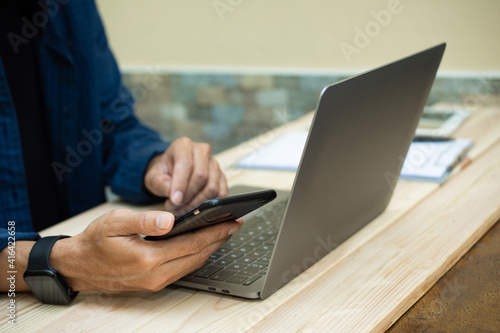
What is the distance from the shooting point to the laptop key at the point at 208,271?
0.69 meters

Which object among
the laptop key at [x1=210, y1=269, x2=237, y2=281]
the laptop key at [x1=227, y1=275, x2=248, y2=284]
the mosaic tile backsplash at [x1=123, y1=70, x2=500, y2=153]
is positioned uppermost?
the laptop key at [x1=227, y1=275, x2=248, y2=284]

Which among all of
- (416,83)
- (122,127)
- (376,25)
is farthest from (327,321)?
(376,25)

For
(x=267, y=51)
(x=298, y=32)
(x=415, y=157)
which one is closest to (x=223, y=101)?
(x=267, y=51)

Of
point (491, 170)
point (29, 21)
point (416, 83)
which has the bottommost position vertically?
point (491, 170)

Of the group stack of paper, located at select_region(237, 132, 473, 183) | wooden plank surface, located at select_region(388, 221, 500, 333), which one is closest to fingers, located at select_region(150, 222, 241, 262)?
wooden plank surface, located at select_region(388, 221, 500, 333)

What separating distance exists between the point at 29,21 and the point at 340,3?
3.92 feet

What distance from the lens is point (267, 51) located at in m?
2.23

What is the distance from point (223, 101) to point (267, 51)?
369 millimetres

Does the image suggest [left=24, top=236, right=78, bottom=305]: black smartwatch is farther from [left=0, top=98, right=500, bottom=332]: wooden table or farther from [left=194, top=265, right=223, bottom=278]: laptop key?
[left=194, top=265, right=223, bottom=278]: laptop key

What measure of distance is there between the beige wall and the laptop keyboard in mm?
1234

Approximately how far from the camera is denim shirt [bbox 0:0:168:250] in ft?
3.87

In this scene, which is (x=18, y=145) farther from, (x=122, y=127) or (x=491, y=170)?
(x=491, y=170)

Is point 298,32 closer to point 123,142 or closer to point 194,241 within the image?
point 123,142

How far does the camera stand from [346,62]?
2053 millimetres
